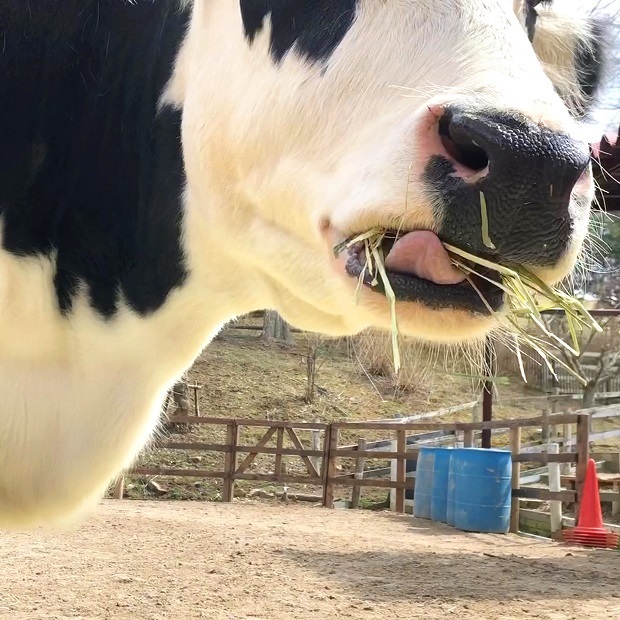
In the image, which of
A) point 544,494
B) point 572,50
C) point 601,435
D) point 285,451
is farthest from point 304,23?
point 285,451

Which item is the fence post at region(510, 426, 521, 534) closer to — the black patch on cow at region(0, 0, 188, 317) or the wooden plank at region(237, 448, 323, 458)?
the wooden plank at region(237, 448, 323, 458)

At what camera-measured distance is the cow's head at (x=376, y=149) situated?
4.47 ft

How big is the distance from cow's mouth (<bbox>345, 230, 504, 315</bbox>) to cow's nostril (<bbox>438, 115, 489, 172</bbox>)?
0.14 metres

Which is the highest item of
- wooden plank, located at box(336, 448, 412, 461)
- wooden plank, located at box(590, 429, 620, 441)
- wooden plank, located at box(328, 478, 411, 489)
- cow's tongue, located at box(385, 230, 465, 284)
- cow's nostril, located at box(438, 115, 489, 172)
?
cow's nostril, located at box(438, 115, 489, 172)

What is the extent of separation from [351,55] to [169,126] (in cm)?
74

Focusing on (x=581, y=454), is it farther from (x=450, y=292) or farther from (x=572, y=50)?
(x=450, y=292)

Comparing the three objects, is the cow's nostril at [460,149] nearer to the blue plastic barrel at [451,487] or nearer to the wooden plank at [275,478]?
the blue plastic barrel at [451,487]

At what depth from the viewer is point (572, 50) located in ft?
7.89

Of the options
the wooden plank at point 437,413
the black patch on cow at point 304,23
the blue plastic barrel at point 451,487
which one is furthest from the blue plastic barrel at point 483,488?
the black patch on cow at point 304,23

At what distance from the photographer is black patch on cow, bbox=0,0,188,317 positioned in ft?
7.46

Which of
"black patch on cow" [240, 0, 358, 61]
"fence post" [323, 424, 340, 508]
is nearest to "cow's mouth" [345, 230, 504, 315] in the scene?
"black patch on cow" [240, 0, 358, 61]

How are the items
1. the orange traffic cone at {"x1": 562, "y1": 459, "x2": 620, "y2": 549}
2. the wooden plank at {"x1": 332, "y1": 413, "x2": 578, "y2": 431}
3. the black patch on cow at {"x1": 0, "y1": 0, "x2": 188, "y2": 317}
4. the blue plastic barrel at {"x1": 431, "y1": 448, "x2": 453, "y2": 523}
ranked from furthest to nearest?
the blue plastic barrel at {"x1": 431, "y1": 448, "x2": 453, "y2": 523} < the wooden plank at {"x1": 332, "y1": 413, "x2": 578, "y2": 431} < the orange traffic cone at {"x1": 562, "y1": 459, "x2": 620, "y2": 549} < the black patch on cow at {"x1": 0, "y1": 0, "x2": 188, "y2": 317}

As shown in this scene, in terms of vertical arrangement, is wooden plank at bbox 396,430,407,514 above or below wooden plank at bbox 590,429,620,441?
below

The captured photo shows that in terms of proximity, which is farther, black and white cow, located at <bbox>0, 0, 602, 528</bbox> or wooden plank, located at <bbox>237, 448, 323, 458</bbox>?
wooden plank, located at <bbox>237, 448, 323, 458</bbox>
